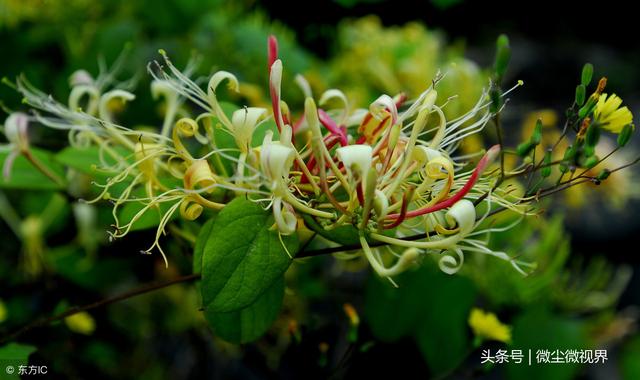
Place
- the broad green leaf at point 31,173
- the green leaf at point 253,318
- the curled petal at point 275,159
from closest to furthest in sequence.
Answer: the curled petal at point 275,159
the green leaf at point 253,318
the broad green leaf at point 31,173

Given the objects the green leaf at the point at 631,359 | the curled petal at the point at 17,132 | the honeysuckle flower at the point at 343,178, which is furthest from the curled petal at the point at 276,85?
the green leaf at the point at 631,359

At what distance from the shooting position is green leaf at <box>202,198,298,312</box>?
0.41m

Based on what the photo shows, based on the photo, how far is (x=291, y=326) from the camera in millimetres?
566

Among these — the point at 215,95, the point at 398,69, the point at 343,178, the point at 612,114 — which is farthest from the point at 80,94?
the point at 398,69

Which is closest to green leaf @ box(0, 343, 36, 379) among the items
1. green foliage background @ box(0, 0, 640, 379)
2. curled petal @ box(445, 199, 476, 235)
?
green foliage background @ box(0, 0, 640, 379)

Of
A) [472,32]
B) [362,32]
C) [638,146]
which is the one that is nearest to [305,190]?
[362,32]

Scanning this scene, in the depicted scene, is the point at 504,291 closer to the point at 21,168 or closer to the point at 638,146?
the point at 21,168

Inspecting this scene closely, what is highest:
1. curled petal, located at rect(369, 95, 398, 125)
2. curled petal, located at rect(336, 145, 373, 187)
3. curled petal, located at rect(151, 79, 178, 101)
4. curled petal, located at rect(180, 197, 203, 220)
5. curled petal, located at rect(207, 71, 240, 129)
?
curled petal, located at rect(369, 95, 398, 125)

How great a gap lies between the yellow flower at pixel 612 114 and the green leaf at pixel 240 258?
0.71 feet

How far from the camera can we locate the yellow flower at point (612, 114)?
400 millimetres

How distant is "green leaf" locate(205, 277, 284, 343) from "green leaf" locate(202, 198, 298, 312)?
0.21ft

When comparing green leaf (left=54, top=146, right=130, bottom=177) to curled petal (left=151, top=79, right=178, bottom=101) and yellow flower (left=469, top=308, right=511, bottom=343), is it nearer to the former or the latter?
curled petal (left=151, top=79, right=178, bottom=101)

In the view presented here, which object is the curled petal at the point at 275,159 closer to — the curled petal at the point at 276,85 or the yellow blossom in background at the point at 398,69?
the curled petal at the point at 276,85

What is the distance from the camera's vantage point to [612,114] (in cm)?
40
